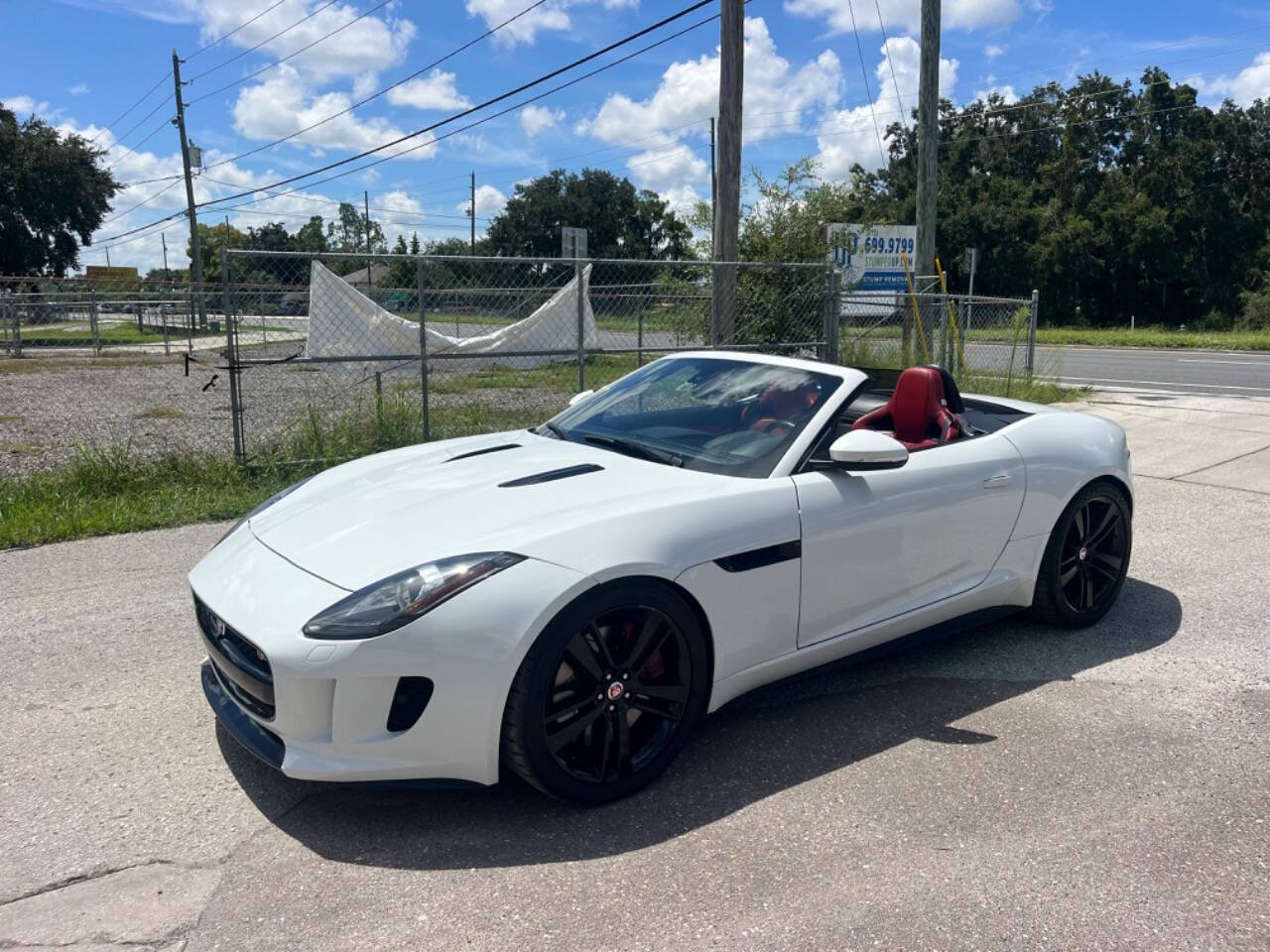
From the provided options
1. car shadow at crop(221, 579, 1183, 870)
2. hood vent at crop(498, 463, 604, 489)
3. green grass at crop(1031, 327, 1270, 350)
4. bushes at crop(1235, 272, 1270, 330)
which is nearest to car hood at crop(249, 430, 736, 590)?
hood vent at crop(498, 463, 604, 489)

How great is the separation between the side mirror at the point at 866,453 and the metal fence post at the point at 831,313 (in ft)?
22.4

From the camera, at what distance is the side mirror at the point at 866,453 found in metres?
3.54

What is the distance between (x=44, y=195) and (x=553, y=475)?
53.3 meters

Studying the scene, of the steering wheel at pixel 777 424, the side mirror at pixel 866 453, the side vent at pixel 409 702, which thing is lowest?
the side vent at pixel 409 702

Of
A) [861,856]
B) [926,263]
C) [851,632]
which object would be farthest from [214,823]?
[926,263]

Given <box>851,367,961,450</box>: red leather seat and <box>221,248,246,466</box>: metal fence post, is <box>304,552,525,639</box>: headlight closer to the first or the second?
<box>851,367,961,450</box>: red leather seat

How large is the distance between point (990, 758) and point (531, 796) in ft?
5.25

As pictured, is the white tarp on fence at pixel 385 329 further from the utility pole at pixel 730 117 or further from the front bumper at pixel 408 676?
the front bumper at pixel 408 676

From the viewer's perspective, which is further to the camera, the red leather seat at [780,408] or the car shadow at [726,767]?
the red leather seat at [780,408]

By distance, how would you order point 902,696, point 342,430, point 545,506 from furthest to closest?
point 342,430
point 902,696
point 545,506

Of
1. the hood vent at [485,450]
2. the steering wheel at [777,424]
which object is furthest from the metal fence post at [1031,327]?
the hood vent at [485,450]

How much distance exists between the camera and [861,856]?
9.23 feet

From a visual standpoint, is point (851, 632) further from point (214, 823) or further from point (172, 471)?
point (172, 471)

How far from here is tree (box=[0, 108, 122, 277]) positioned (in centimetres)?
4606
